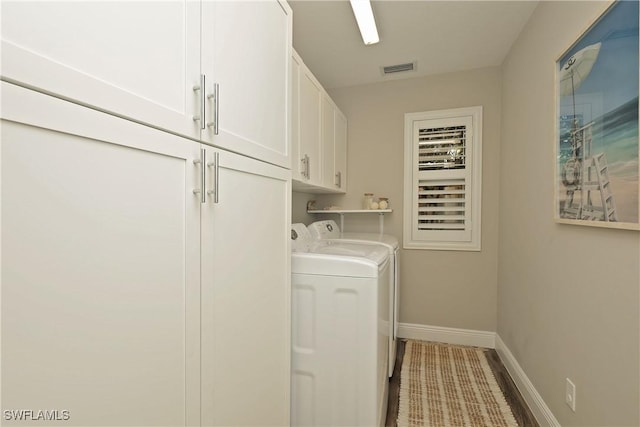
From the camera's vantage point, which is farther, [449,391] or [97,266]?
[449,391]

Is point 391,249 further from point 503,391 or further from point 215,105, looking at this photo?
point 215,105

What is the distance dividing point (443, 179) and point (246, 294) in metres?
2.52

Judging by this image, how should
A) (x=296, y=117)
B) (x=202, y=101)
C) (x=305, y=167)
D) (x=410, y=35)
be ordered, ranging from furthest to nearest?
(x=410, y=35) → (x=305, y=167) → (x=296, y=117) → (x=202, y=101)

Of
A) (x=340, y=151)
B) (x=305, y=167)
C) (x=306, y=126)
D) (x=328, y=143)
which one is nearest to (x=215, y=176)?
(x=305, y=167)

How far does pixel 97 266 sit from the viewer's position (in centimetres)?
59

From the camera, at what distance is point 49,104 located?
0.50 meters

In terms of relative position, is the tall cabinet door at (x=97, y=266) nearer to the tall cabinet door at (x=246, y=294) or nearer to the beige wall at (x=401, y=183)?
the tall cabinet door at (x=246, y=294)

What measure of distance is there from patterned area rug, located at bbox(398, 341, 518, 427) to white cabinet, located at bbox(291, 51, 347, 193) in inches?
63.9

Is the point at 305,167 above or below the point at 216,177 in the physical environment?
above

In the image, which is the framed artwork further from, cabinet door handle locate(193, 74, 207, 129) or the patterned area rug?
cabinet door handle locate(193, 74, 207, 129)

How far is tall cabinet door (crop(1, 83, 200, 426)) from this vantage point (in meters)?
0.48

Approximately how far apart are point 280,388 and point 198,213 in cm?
91

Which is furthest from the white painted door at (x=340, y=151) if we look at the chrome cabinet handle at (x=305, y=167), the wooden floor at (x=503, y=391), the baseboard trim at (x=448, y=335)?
the wooden floor at (x=503, y=391)

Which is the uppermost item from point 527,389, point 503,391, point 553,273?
point 553,273
